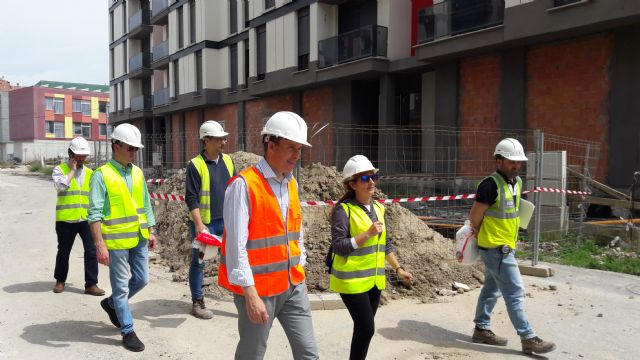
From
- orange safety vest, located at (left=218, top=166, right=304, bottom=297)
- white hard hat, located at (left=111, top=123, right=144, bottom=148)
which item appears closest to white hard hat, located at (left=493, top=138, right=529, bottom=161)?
orange safety vest, located at (left=218, top=166, right=304, bottom=297)

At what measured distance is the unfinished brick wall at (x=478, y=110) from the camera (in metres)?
14.6

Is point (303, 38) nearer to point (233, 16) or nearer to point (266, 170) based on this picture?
point (233, 16)

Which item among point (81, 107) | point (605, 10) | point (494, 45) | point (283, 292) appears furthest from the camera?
point (81, 107)

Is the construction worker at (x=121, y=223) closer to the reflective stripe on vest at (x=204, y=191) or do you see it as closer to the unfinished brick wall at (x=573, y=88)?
the reflective stripe on vest at (x=204, y=191)

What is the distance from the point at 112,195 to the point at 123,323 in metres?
1.14

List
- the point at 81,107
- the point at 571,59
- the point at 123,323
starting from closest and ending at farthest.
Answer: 1. the point at 123,323
2. the point at 571,59
3. the point at 81,107

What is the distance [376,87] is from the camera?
20.7 m

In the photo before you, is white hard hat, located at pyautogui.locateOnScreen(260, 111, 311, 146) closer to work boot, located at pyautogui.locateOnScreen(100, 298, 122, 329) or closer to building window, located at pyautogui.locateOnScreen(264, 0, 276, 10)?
work boot, located at pyautogui.locateOnScreen(100, 298, 122, 329)

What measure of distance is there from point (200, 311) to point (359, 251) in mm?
2533

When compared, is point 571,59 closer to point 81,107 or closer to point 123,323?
point 123,323

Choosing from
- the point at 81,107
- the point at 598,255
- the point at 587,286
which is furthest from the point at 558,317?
the point at 81,107

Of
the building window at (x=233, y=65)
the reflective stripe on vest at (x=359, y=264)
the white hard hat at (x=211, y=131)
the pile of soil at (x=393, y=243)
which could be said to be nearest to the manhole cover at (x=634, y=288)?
the pile of soil at (x=393, y=243)

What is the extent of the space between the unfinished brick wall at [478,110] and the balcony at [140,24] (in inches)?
1123

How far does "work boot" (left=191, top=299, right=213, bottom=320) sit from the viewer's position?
530 centimetres
